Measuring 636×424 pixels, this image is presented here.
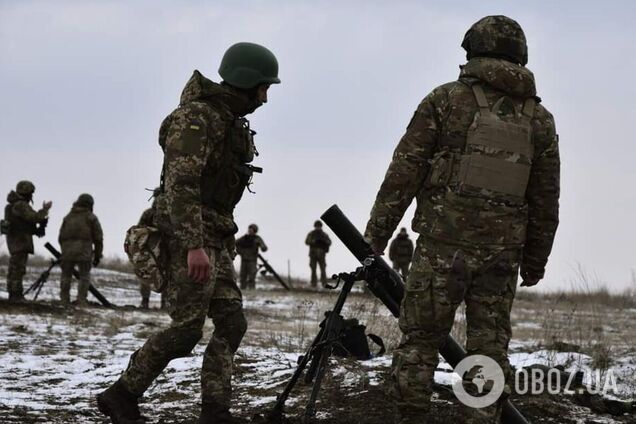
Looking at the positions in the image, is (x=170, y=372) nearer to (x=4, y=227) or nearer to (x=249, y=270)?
(x=4, y=227)

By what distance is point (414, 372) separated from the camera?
482 cm

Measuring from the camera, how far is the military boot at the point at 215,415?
545cm

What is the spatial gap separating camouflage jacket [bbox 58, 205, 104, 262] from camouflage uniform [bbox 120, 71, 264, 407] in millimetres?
12178

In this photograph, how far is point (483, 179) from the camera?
15.9 ft

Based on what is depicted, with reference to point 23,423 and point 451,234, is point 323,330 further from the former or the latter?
point 23,423

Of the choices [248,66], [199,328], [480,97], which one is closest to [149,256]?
[199,328]

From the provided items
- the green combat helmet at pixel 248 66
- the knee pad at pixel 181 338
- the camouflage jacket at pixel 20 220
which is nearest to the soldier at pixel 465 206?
the green combat helmet at pixel 248 66

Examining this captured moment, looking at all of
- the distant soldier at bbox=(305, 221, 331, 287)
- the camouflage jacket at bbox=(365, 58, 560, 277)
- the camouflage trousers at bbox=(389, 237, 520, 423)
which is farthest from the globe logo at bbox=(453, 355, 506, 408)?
the distant soldier at bbox=(305, 221, 331, 287)

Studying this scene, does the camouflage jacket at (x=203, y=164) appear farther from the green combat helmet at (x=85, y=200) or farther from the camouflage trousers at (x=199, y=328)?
the green combat helmet at (x=85, y=200)

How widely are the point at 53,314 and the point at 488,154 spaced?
1066 centimetres

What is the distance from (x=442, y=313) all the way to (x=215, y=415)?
1.48 meters

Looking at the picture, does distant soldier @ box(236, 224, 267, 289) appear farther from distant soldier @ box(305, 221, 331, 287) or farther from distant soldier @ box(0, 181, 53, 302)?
distant soldier @ box(0, 181, 53, 302)

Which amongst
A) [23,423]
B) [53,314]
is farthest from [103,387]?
[53,314]

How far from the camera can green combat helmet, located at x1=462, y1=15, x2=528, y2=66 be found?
4.94m
